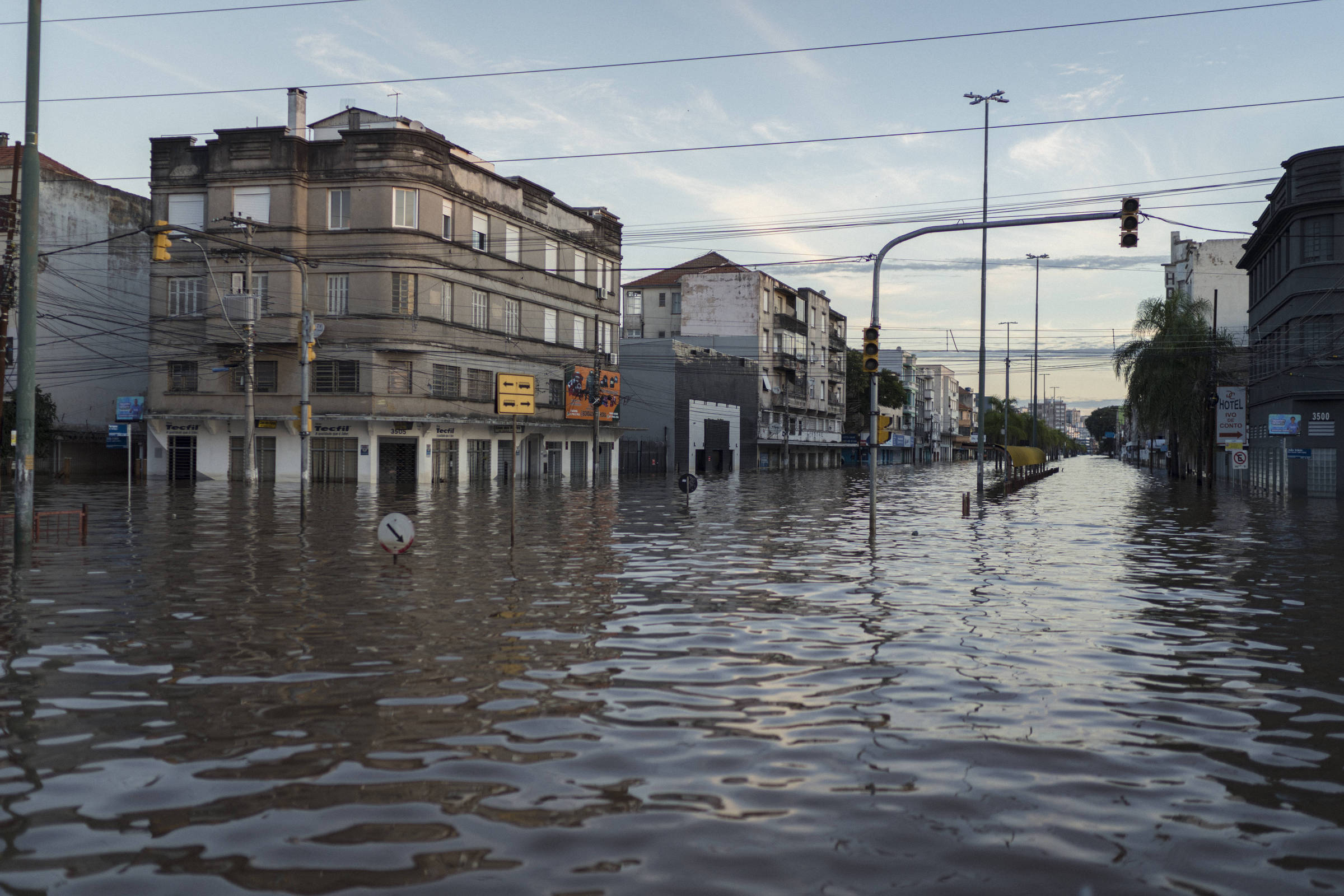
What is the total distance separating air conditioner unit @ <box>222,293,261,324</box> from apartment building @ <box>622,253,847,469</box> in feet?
140

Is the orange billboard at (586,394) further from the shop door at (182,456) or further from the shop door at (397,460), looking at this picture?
the shop door at (182,456)

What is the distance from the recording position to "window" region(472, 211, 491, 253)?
178 feet

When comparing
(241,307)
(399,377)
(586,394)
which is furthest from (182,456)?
(586,394)

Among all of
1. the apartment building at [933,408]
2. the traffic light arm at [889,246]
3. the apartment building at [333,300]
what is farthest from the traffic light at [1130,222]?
the apartment building at [933,408]

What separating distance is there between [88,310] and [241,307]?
21.2 m

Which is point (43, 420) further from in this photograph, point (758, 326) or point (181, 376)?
point (758, 326)

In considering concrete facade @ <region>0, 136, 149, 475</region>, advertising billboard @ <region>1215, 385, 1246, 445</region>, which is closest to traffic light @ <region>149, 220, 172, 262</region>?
concrete facade @ <region>0, 136, 149, 475</region>

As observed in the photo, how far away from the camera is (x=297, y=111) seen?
53750mm

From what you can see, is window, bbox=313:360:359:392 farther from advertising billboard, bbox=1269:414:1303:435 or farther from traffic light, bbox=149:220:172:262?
advertising billboard, bbox=1269:414:1303:435

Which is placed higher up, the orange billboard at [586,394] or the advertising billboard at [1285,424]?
the orange billboard at [586,394]

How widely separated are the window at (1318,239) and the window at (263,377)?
44.5 meters

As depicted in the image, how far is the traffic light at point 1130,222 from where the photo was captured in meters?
21.3

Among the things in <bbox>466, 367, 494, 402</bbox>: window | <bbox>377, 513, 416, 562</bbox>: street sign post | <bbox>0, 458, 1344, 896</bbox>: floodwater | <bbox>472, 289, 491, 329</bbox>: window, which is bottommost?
<bbox>0, 458, 1344, 896</bbox>: floodwater

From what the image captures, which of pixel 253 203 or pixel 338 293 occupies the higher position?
pixel 253 203
